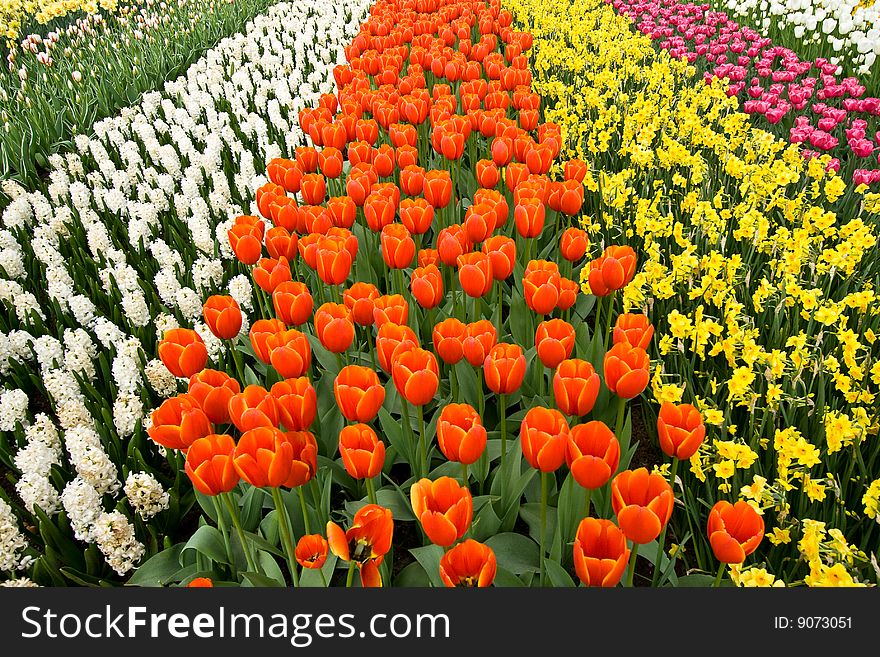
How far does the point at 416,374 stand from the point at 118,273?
225 cm

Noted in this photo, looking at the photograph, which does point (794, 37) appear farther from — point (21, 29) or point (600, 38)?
point (21, 29)

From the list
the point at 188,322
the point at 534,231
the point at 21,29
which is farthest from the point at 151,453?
the point at 21,29

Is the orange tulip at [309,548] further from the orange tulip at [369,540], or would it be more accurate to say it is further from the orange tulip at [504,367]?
the orange tulip at [504,367]

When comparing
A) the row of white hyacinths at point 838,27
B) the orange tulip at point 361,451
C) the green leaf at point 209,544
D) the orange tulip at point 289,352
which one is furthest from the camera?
the row of white hyacinths at point 838,27

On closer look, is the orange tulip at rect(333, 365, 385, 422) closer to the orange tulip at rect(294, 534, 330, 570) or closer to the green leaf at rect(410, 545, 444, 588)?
the orange tulip at rect(294, 534, 330, 570)

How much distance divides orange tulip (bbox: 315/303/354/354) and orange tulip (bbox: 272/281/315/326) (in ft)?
0.45

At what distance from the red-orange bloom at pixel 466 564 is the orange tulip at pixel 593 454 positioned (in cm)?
26

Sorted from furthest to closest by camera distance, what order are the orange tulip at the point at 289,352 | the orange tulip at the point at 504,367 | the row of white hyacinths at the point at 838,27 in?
the row of white hyacinths at the point at 838,27 < the orange tulip at the point at 289,352 < the orange tulip at the point at 504,367

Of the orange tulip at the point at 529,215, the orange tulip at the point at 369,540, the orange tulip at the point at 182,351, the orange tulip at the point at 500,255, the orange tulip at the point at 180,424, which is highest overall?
the orange tulip at the point at 529,215

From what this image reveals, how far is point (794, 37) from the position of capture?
25.2ft

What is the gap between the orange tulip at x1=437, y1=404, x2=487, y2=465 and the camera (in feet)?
5.12

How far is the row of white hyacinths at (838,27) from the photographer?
6.09 meters

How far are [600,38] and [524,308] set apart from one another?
16.9 feet

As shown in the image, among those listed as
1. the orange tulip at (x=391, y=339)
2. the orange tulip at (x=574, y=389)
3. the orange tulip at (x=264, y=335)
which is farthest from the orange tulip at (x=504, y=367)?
the orange tulip at (x=264, y=335)
